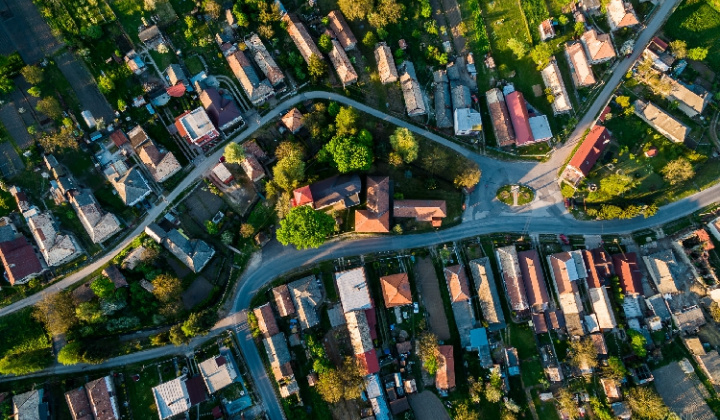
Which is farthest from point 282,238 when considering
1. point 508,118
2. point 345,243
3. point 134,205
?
point 508,118

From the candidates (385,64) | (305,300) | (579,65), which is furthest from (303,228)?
(579,65)

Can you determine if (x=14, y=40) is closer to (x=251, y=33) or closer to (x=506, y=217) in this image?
(x=251, y=33)

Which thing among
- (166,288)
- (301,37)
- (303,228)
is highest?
(301,37)

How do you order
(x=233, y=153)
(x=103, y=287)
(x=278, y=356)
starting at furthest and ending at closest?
(x=233, y=153) → (x=278, y=356) → (x=103, y=287)

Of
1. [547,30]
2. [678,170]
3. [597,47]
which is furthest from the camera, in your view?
[547,30]

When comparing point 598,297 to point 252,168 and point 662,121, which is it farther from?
point 252,168

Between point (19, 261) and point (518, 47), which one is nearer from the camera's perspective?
point (19, 261)
